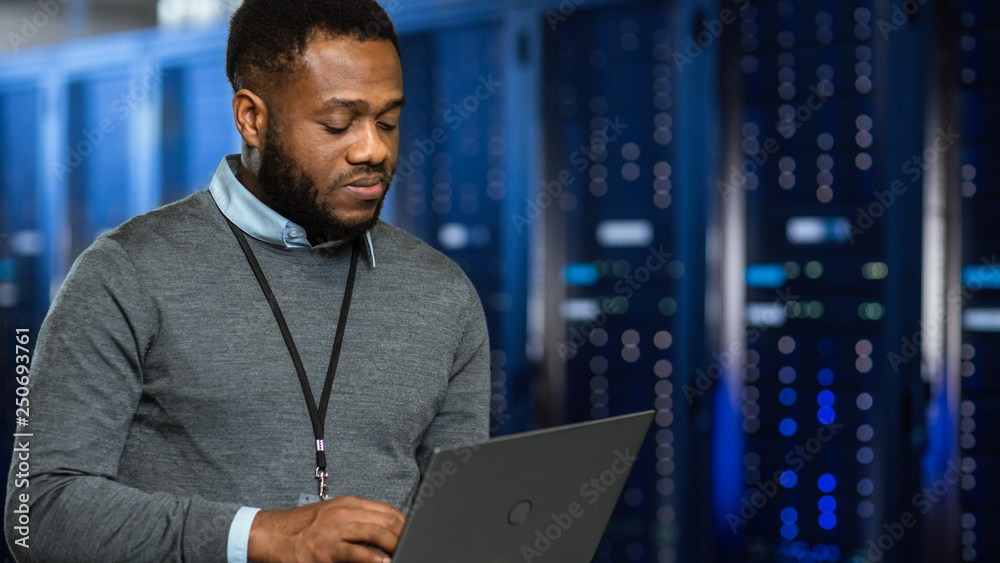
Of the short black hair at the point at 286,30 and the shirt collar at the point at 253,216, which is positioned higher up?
the short black hair at the point at 286,30

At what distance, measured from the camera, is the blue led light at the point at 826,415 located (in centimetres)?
276

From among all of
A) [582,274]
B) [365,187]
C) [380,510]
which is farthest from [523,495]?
[582,274]

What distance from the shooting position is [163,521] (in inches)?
32.7

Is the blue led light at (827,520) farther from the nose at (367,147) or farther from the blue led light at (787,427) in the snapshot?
the nose at (367,147)

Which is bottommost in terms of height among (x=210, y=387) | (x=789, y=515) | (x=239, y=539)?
(x=789, y=515)

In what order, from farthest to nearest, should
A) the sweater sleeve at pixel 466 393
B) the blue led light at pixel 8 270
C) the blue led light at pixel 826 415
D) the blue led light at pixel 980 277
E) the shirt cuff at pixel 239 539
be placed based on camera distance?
the blue led light at pixel 8 270 < the blue led light at pixel 826 415 < the blue led light at pixel 980 277 < the sweater sleeve at pixel 466 393 < the shirt cuff at pixel 239 539

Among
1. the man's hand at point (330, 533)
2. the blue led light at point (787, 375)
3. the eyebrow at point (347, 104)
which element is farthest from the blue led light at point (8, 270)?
the man's hand at point (330, 533)

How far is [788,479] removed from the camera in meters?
2.83

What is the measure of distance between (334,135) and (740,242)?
6.99ft

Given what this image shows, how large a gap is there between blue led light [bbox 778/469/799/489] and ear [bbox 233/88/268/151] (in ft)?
7.66

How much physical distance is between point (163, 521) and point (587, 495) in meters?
0.42

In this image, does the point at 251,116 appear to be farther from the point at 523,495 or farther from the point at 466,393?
the point at 523,495

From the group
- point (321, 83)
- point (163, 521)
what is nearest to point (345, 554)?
point (163, 521)

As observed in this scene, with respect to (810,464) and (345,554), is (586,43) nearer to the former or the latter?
(810,464)
